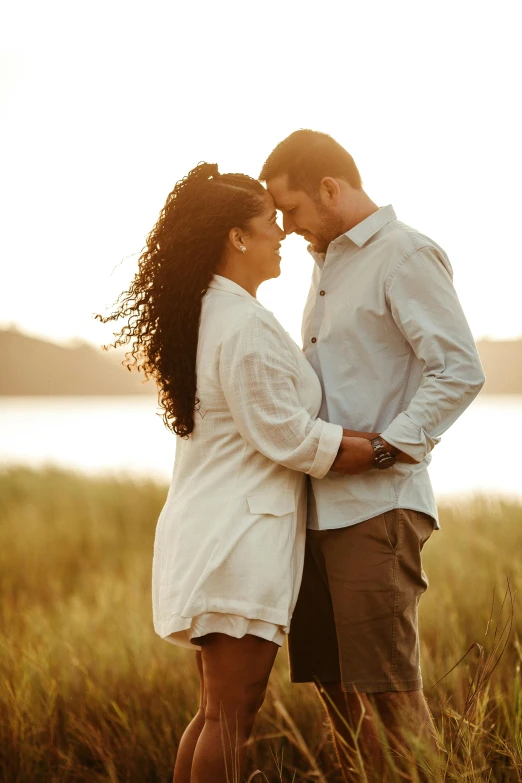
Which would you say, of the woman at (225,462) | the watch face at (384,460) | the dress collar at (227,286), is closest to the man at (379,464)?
the watch face at (384,460)

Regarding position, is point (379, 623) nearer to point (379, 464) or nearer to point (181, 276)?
point (379, 464)

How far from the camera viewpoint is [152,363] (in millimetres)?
2527

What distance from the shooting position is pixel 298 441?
91.7 inches

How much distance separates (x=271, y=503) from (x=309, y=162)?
1.13 metres

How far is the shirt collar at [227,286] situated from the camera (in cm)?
247

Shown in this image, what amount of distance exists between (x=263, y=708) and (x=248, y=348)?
189 centimetres

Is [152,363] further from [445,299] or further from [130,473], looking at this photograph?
[130,473]

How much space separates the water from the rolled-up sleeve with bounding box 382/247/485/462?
0.78 metres

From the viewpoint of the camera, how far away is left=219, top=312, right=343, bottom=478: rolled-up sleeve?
2.30m

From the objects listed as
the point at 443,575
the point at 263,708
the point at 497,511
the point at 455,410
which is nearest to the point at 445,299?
the point at 455,410

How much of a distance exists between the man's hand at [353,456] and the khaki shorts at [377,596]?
0.62 ft

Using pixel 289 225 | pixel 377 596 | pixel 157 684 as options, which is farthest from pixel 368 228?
pixel 157 684

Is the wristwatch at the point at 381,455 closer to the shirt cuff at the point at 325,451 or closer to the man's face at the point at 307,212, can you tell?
the shirt cuff at the point at 325,451

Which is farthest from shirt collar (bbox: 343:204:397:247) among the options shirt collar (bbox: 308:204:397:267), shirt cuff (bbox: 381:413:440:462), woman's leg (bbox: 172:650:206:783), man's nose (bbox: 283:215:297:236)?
woman's leg (bbox: 172:650:206:783)
